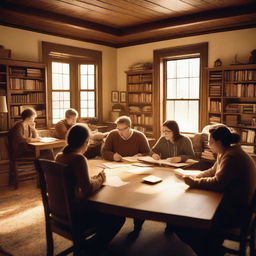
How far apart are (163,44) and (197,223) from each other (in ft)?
16.9

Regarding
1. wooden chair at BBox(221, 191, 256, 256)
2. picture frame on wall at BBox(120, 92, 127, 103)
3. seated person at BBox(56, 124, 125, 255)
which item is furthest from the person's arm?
wooden chair at BBox(221, 191, 256, 256)

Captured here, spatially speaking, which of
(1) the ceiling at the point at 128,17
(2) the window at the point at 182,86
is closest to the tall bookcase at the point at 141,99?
(2) the window at the point at 182,86

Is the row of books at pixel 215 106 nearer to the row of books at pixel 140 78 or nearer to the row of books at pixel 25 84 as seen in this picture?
the row of books at pixel 140 78

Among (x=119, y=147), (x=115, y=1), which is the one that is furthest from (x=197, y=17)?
(x=119, y=147)

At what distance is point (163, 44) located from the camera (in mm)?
6332

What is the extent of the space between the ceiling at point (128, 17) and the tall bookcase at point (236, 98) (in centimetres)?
→ 86

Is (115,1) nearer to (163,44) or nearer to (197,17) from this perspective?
(197,17)

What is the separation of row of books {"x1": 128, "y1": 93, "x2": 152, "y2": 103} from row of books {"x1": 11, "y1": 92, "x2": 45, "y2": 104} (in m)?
2.08

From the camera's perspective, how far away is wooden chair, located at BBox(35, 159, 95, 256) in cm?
Answer: 207

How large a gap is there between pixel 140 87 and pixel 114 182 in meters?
4.39

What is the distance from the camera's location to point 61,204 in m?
2.19

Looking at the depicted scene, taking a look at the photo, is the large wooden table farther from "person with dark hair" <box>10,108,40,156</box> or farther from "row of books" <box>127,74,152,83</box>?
"row of books" <box>127,74,152,83</box>

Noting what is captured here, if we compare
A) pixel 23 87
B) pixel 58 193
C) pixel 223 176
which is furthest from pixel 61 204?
pixel 23 87

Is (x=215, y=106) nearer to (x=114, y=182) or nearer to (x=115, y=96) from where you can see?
(x=115, y=96)
